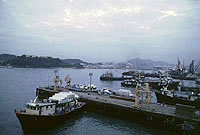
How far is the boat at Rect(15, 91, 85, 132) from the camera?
77.7ft

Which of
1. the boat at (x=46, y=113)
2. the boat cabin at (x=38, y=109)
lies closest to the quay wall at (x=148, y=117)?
the boat at (x=46, y=113)

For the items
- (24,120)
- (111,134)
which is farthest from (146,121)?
(24,120)

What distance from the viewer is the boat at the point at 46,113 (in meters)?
23.7

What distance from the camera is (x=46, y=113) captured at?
1013 inches

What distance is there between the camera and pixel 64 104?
101 ft

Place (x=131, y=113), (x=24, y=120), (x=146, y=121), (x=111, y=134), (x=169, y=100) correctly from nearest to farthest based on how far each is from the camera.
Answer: (x=24, y=120), (x=111, y=134), (x=146, y=121), (x=131, y=113), (x=169, y=100)

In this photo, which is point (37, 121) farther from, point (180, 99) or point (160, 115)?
point (180, 99)

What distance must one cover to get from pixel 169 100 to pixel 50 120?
32.5 meters

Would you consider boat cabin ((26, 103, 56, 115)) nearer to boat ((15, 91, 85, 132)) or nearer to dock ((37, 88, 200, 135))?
boat ((15, 91, 85, 132))

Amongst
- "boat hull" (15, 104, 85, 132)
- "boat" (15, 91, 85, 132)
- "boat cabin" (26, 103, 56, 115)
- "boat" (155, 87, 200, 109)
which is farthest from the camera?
"boat" (155, 87, 200, 109)

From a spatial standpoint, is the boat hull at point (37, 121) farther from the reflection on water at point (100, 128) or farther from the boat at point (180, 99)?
the boat at point (180, 99)

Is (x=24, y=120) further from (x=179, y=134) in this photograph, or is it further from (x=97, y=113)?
(x=179, y=134)

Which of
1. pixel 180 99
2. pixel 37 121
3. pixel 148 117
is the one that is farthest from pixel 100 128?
pixel 180 99

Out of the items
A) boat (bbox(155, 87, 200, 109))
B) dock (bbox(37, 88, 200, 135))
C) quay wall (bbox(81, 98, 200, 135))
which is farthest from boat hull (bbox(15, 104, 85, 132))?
boat (bbox(155, 87, 200, 109))
